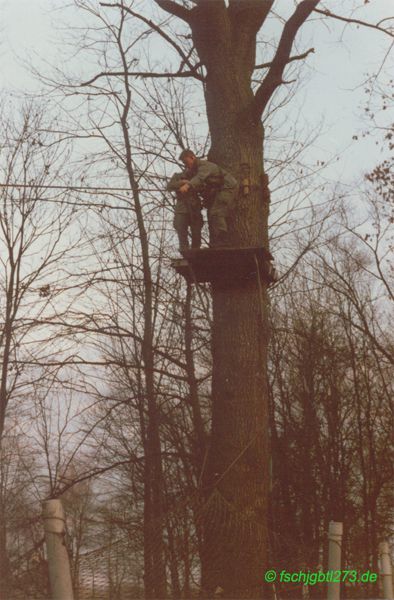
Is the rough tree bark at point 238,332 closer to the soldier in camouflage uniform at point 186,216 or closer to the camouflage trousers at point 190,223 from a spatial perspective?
the soldier in camouflage uniform at point 186,216

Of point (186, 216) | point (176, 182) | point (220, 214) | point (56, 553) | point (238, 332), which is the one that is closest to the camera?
point (56, 553)

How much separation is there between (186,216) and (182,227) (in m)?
0.15

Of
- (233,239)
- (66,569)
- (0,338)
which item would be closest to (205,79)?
(233,239)

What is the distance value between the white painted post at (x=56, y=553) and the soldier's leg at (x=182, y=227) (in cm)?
342

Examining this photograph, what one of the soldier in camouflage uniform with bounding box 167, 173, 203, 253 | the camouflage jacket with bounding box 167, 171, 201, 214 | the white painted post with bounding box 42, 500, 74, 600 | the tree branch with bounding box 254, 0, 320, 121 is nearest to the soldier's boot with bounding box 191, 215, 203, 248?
the soldier in camouflage uniform with bounding box 167, 173, 203, 253

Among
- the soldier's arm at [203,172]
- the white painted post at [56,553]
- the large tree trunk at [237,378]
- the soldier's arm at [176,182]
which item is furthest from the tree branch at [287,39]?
the white painted post at [56,553]

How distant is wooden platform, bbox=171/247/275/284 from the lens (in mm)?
6340

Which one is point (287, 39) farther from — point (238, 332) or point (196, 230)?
point (238, 332)

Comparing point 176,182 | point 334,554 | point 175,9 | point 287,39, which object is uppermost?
point 175,9

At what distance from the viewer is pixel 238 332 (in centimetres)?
639

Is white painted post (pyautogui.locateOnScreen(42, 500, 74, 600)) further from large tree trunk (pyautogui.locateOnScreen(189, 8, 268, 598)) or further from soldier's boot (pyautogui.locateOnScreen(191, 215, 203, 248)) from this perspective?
soldier's boot (pyautogui.locateOnScreen(191, 215, 203, 248))

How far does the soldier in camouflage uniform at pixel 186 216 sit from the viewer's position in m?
7.14

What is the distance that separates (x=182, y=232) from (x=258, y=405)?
1.86m

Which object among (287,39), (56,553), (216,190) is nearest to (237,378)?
(216,190)
